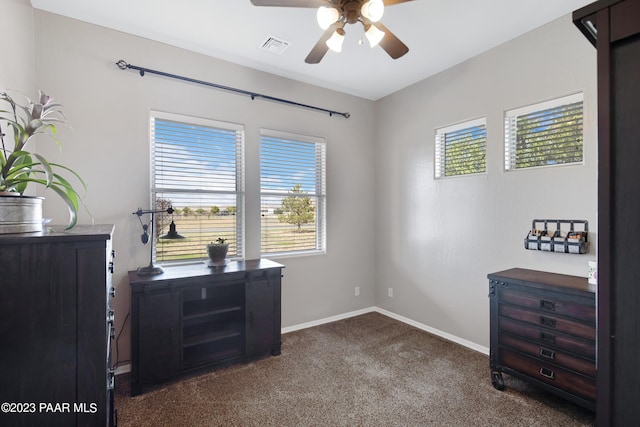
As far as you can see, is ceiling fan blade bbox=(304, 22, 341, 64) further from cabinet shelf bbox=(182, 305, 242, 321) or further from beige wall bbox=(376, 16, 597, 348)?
cabinet shelf bbox=(182, 305, 242, 321)

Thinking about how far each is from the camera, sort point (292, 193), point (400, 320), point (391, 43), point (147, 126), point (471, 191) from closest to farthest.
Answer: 1. point (391, 43)
2. point (147, 126)
3. point (471, 191)
4. point (292, 193)
5. point (400, 320)

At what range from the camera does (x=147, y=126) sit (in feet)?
9.04

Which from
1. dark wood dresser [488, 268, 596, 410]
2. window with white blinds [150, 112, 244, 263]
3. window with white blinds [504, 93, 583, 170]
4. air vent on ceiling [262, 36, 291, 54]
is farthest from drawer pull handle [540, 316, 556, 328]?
air vent on ceiling [262, 36, 291, 54]

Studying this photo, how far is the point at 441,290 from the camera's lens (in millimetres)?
3424

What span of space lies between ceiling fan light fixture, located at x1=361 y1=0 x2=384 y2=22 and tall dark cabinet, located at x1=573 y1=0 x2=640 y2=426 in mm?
1127

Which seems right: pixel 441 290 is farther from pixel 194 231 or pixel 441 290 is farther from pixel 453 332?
pixel 194 231

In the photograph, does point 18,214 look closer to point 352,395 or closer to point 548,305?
point 352,395

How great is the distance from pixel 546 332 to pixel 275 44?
313cm

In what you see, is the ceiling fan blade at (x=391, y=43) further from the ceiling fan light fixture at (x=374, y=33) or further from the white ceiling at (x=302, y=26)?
the white ceiling at (x=302, y=26)

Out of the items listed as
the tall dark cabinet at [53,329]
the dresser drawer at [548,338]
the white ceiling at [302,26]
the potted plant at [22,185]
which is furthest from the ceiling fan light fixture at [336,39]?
the dresser drawer at [548,338]

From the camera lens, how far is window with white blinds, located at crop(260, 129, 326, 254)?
3463 mm

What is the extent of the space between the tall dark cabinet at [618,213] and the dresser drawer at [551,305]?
1493 millimetres

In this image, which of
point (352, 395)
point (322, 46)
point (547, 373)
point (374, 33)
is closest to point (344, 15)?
point (374, 33)

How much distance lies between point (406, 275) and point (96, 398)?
325cm
